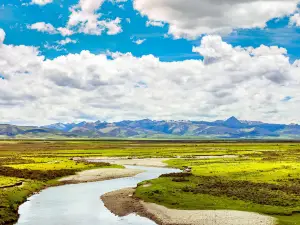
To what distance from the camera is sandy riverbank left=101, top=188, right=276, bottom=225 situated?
43.3 meters

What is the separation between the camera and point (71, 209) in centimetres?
5238

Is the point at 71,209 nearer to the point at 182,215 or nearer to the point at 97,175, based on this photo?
the point at 182,215

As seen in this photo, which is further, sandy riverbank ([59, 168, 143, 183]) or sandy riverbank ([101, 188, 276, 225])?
sandy riverbank ([59, 168, 143, 183])

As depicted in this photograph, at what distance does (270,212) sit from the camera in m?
46.2

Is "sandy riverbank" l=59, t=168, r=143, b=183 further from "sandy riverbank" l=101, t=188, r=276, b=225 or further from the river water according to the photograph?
"sandy riverbank" l=101, t=188, r=276, b=225

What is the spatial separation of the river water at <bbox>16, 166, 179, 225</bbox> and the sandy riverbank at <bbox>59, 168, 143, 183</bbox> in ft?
29.9

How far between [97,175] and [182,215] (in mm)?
45865

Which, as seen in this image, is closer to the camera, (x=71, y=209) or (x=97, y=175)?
(x=71, y=209)

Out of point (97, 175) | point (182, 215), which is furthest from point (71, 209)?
point (97, 175)

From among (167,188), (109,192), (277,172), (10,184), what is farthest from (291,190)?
(10,184)

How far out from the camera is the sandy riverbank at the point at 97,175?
82.8 m

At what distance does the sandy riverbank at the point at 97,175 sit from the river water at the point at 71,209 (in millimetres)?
9127

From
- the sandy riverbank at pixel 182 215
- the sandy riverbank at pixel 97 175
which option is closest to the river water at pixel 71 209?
the sandy riverbank at pixel 182 215

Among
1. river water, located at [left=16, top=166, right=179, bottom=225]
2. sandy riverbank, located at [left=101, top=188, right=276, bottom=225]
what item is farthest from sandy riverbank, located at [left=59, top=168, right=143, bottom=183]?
sandy riverbank, located at [left=101, top=188, right=276, bottom=225]
